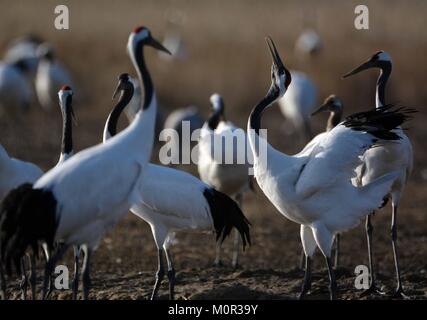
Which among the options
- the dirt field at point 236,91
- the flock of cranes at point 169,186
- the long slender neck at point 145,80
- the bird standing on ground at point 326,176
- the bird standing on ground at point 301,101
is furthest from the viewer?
the bird standing on ground at point 301,101

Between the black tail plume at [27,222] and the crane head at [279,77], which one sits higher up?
the crane head at [279,77]

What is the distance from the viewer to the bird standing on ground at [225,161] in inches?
423

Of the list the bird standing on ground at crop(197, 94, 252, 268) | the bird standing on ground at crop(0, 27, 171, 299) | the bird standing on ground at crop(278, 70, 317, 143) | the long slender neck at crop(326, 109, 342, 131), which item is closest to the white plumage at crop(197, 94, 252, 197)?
the bird standing on ground at crop(197, 94, 252, 268)

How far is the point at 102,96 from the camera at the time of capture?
73.0 feet

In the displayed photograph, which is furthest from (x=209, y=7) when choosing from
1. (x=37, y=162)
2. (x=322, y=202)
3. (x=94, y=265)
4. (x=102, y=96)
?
(x=322, y=202)

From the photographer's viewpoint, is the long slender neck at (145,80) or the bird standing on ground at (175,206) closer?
the long slender neck at (145,80)

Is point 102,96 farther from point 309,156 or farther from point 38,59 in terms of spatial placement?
point 309,156

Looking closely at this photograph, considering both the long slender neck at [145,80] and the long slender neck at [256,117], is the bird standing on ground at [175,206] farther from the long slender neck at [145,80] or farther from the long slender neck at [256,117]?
the long slender neck at [145,80]

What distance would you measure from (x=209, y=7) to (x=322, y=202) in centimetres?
2444

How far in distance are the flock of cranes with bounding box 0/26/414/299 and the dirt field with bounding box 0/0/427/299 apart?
69 cm

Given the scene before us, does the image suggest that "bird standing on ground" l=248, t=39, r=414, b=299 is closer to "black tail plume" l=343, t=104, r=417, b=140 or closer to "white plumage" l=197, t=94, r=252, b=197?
"black tail plume" l=343, t=104, r=417, b=140

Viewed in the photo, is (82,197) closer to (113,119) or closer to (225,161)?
(113,119)

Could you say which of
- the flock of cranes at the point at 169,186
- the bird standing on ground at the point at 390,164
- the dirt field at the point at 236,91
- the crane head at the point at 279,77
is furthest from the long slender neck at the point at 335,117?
the crane head at the point at 279,77

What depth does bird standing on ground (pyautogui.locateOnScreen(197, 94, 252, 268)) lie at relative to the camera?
10.7 meters
